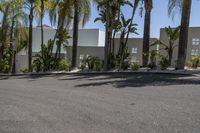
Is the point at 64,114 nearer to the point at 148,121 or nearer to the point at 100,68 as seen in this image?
the point at 148,121

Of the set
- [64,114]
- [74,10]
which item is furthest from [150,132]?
[74,10]

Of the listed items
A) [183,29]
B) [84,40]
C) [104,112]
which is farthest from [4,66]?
[104,112]

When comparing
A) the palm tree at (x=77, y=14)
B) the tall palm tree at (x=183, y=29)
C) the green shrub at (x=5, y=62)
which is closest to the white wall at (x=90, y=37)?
the green shrub at (x=5, y=62)

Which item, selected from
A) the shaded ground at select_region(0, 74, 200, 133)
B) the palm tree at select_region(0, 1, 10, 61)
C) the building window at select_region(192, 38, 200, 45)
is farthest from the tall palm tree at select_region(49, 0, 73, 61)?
A: the shaded ground at select_region(0, 74, 200, 133)

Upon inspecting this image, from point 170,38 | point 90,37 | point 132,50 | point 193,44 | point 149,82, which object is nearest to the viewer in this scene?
point 149,82

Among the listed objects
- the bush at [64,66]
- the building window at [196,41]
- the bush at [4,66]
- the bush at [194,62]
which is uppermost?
the building window at [196,41]

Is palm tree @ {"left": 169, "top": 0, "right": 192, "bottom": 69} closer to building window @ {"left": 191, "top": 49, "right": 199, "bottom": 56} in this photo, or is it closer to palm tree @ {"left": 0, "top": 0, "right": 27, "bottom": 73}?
building window @ {"left": 191, "top": 49, "right": 199, "bottom": 56}

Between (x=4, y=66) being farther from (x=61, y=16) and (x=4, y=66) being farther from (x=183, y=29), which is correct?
(x=183, y=29)

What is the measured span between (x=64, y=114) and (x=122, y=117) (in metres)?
1.56

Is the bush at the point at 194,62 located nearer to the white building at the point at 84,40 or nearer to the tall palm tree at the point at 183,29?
the tall palm tree at the point at 183,29

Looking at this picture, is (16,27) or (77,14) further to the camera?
(16,27)

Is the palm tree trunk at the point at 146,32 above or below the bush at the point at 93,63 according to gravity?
above

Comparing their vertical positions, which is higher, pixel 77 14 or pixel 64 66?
pixel 77 14

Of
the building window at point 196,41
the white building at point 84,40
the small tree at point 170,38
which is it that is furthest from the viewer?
the white building at point 84,40
